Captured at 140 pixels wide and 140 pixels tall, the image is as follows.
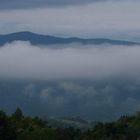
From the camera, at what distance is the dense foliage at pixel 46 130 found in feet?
248

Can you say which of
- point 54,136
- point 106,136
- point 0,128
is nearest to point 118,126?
point 106,136

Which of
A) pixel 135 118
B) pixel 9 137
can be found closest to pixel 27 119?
pixel 9 137

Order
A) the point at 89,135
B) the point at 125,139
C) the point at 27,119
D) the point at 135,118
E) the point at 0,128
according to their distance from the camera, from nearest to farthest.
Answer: the point at 0,128 → the point at 27,119 → the point at 125,139 → the point at 89,135 → the point at 135,118

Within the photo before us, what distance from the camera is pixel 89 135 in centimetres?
10300

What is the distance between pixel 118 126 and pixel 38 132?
29.7m

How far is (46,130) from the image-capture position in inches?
3059

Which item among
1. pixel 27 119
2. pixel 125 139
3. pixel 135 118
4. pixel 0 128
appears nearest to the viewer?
pixel 0 128

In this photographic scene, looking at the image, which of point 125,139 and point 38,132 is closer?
point 38,132

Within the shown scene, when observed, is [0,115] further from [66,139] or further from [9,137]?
[66,139]

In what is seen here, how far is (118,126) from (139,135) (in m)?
8.03

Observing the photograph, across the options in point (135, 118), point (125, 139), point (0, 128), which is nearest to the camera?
point (0, 128)

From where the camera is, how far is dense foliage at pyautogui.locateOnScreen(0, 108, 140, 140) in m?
75.7

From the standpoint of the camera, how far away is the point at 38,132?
251ft

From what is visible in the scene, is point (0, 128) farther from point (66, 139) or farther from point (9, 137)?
point (66, 139)
